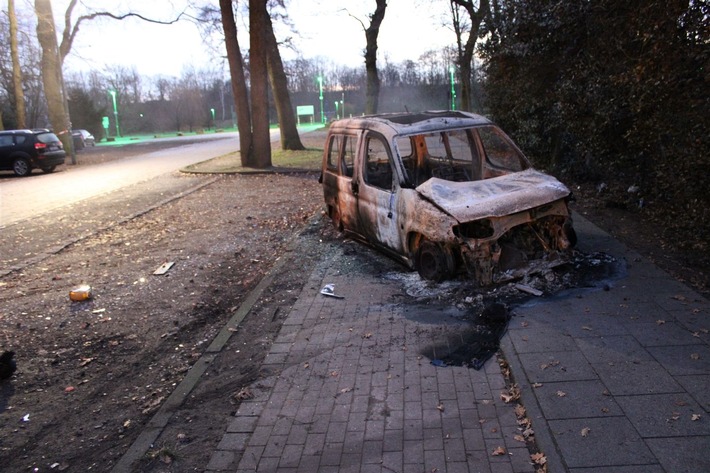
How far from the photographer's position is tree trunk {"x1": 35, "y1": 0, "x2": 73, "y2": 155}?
2656 centimetres

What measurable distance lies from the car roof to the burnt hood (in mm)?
959

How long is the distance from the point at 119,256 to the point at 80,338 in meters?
3.39

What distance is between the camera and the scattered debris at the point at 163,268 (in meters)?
7.85

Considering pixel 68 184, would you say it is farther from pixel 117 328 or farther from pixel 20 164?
pixel 117 328

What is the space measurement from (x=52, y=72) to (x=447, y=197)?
30.9 m

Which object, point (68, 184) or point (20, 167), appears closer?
point (68, 184)

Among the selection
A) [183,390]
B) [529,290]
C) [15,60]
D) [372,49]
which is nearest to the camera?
[183,390]

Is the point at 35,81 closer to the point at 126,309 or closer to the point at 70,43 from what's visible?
the point at 70,43

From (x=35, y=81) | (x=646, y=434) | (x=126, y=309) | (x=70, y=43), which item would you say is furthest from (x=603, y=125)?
(x=35, y=81)

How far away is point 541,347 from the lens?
459cm

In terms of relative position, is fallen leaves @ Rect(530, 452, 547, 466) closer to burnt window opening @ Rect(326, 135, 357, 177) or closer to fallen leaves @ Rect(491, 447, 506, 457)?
fallen leaves @ Rect(491, 447, 506, 457)

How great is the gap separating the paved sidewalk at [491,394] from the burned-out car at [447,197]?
67 cm

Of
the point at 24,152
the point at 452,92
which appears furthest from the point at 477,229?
the point at 452,92

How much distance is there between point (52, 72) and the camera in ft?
99.6
